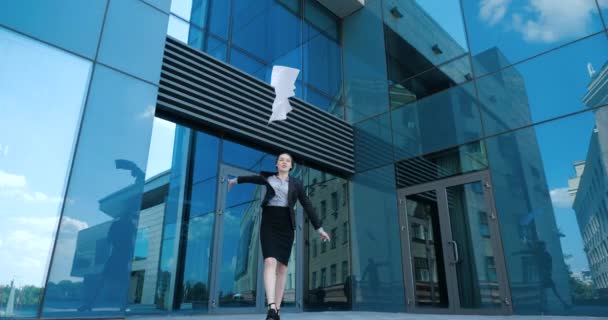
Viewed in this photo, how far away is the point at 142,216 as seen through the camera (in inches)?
207

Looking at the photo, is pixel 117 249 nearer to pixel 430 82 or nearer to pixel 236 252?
pixel 236 252

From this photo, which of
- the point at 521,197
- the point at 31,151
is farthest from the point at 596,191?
the point at 31,151

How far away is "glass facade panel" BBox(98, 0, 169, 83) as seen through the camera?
16.5 feet

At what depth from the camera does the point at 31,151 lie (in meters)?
4.30

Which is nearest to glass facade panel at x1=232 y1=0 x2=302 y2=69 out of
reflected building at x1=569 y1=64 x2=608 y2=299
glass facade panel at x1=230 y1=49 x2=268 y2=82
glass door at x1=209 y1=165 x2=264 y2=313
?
glass facade panel at x1=230 y1=49 x2=268 y2=82

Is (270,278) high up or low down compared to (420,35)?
down

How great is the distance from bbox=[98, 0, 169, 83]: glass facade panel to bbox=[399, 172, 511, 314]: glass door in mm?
5058

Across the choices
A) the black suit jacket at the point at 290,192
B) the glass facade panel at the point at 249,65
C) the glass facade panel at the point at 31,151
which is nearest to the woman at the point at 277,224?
the black suit jacket at the point at 290,192

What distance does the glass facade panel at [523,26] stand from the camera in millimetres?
6016

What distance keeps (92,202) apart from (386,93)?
607cm

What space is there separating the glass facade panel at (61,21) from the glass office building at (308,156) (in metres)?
0.02

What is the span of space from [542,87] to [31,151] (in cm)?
713

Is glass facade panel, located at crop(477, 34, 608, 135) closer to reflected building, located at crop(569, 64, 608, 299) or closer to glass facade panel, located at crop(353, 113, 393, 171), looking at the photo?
reflected building, located at crop(569, 64, 608, 299)

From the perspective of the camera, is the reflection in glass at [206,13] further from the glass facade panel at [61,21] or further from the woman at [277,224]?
the woman at [277,224]
